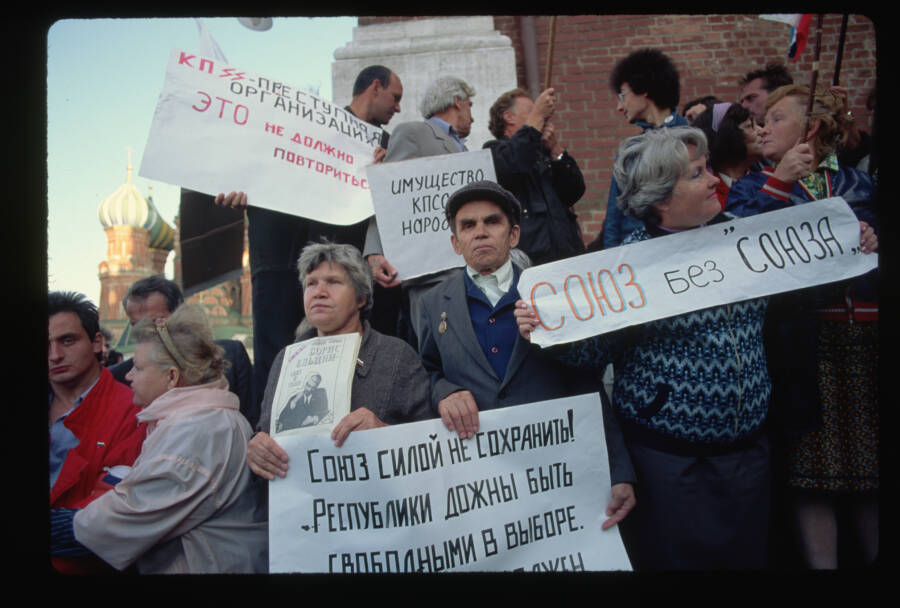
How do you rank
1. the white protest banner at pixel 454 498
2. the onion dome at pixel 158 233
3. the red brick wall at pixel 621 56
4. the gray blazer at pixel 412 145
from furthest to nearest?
the onion dome at pixel 158 233 < the red brick wall at pixel 621 56 < the gray blazer at pixel 412 145 < the white protest banner at pixel 454 498

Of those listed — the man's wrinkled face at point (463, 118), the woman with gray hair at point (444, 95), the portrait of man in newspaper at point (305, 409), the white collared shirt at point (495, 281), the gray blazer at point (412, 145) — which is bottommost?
the portrait of man in newspaper at point (305, 409)

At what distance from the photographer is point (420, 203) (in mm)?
3283

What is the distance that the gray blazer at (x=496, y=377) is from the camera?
2.46 metres

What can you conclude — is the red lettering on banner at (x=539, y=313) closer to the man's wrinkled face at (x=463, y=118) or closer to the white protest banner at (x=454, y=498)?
the white protest banner at (x=454, y=498)

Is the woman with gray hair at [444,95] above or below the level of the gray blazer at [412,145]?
above

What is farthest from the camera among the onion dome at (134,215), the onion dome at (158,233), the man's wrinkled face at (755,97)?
the onion dome at (158,233)

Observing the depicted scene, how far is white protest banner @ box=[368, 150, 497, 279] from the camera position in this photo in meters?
3.25

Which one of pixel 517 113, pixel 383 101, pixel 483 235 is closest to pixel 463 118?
pixel 517 113

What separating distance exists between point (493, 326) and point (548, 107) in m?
1.30

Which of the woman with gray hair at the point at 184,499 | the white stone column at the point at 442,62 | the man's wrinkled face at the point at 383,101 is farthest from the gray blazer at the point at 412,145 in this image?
the white stone column at the point at 442,62

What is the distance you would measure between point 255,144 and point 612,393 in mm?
2197

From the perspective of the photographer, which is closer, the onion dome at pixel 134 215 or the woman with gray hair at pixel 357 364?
the woman with gray hair at pixel 357 364

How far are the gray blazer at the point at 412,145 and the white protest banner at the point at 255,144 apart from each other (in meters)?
0.16

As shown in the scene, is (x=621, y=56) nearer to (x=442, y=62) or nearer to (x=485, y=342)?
(x=442, y=62)
